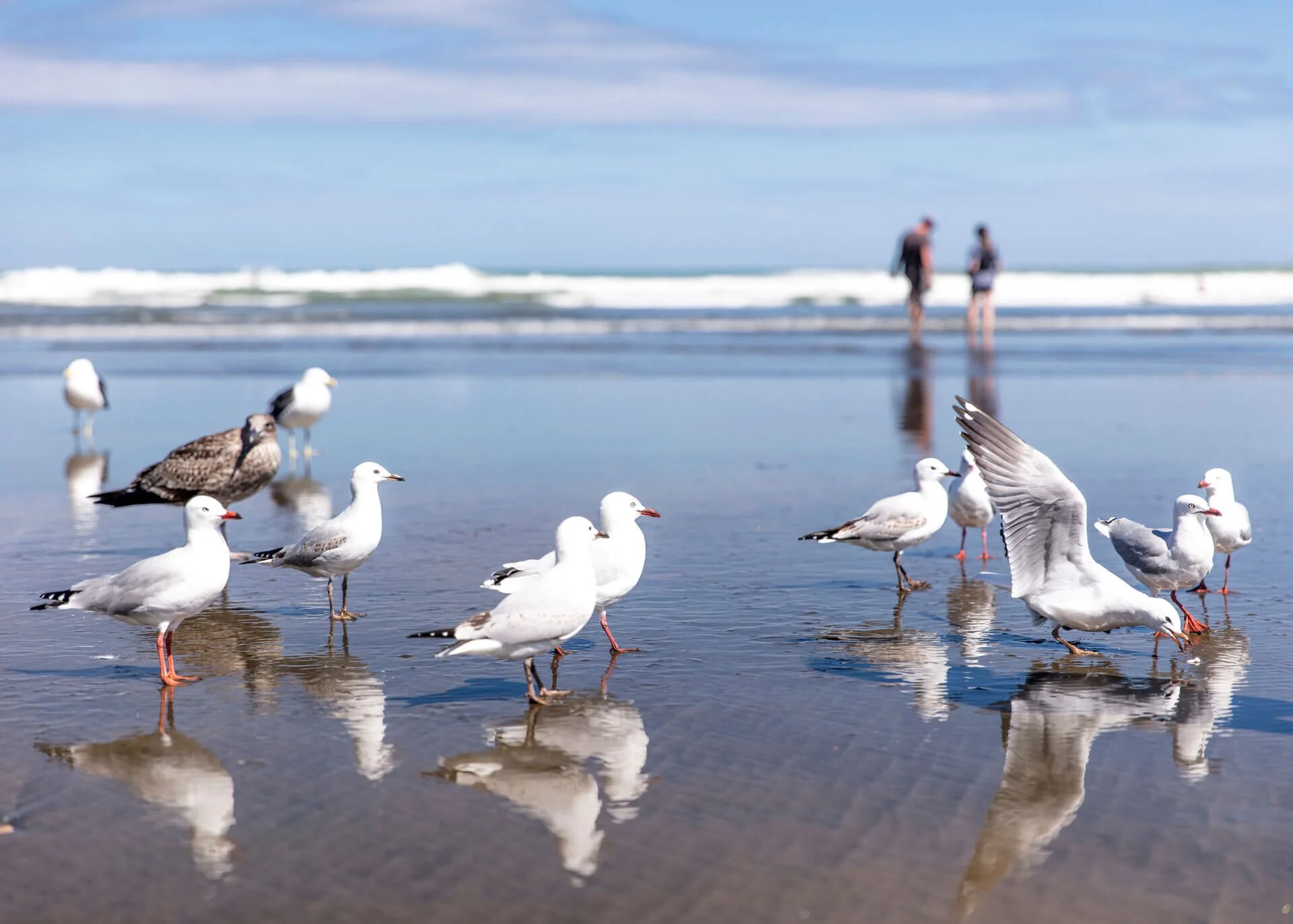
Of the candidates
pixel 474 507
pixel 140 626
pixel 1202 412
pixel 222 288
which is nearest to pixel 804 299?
pixel 222 288

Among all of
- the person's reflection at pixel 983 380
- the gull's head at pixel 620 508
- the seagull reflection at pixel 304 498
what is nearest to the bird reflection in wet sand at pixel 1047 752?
the gull's head at pixel 620 508

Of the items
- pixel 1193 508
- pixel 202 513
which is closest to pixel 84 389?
pixel 202 513

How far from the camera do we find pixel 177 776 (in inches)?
185

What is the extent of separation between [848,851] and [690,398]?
14.0 metres

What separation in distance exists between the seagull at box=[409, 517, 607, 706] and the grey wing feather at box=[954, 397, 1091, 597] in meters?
2.12

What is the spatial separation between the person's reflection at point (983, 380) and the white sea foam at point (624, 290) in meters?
18.1

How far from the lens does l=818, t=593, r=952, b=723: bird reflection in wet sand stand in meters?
5.62

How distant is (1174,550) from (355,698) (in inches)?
169

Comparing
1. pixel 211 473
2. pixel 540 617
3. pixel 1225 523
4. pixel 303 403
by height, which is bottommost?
pixel 540 617

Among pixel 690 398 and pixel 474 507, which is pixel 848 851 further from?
pixel 690 398

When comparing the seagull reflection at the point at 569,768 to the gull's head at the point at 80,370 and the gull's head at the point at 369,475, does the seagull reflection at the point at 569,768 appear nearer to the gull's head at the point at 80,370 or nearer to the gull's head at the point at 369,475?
the gull's head at the point at 369,475

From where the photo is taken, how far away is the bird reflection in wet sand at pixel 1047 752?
13.4 ft

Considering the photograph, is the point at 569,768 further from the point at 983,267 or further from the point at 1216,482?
the point at 983,267

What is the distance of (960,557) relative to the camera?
8820 millimetres
